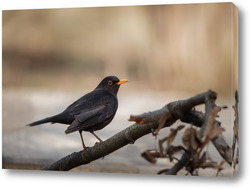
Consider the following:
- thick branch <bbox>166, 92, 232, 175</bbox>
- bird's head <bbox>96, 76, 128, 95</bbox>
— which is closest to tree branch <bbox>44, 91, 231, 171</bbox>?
thick branch <bbox>166, 92, 232, 175</bbox>

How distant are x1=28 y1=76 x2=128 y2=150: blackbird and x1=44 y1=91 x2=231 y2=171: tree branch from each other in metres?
0.08

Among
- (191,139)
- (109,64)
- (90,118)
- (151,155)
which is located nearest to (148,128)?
(151,155)

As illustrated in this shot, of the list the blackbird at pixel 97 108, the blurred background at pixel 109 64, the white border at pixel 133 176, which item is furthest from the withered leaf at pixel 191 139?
the blackbird at pixel 97 108

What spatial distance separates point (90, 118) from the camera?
3752 millimetres

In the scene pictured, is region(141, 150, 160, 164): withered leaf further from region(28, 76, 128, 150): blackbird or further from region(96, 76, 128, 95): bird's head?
region(96, 76, 128, 95): bird's head

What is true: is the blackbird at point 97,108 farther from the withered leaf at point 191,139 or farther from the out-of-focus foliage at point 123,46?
the withered leaf at point 191,139

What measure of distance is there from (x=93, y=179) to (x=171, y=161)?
1.95 ft

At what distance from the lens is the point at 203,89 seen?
3.57 meters

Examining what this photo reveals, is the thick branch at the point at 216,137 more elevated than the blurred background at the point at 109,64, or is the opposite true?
the blurred background at the point at 109,64

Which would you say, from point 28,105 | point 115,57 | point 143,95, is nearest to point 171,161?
point 143,95

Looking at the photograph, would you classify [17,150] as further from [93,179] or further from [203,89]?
[203,89]

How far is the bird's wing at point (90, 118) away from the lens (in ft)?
12.3

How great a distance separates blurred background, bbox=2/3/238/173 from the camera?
3545 millimetres

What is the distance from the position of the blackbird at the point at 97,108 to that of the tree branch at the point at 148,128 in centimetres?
8
